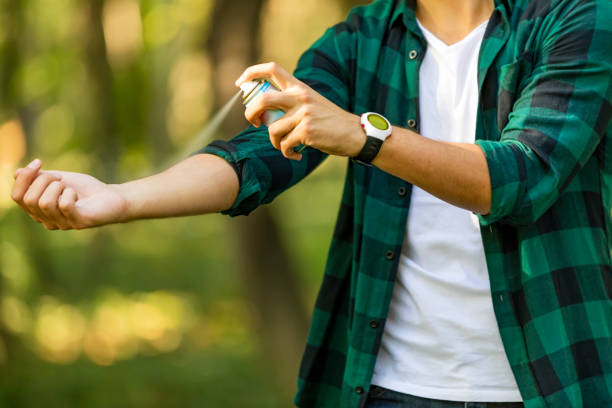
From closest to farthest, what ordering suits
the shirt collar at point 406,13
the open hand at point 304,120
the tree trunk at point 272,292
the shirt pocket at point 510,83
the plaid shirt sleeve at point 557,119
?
the open hand at point 304,120 < the plaid shirt sleeve at point 557,119 < the shirt pocket at point 510,83 < the shirt collar at point 406,13 < the tree trunk at point 272,292

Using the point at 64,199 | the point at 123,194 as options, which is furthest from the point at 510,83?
the point at 64,199

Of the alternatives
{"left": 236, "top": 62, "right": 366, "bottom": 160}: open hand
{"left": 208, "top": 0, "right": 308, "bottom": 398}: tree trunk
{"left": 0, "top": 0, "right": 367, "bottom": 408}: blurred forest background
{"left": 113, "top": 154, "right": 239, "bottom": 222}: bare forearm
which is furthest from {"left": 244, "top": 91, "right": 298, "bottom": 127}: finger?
{"left": 208, "top": 0, "right": 308, "bottom": 398}: tree trunk

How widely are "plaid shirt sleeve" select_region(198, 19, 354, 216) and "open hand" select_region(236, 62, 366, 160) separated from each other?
0.28m

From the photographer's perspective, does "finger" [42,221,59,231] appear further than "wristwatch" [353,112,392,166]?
Yes

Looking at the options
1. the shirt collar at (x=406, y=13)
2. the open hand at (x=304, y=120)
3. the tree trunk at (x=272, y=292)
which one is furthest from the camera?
the tree trunk at (x=272, y=292)

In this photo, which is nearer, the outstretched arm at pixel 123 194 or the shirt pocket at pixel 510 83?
the outstretched arm at pixel 123 194

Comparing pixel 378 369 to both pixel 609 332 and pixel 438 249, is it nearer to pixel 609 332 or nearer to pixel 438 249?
pixel 438 249

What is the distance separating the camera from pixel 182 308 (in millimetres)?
9109

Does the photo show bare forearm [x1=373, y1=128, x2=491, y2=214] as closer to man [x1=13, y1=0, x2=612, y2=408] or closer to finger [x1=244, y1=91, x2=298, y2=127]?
man [x1=13, y1=0, x2=612, y2=408]

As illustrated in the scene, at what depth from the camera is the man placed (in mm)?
1522

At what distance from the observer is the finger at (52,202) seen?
1541 millimetres

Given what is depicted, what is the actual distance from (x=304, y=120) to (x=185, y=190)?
37 centimetres

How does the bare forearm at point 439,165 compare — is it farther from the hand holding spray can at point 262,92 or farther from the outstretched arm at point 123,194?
the outstretched arm at point 123,194

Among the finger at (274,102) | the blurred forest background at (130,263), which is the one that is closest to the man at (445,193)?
the finger at (274,102)
